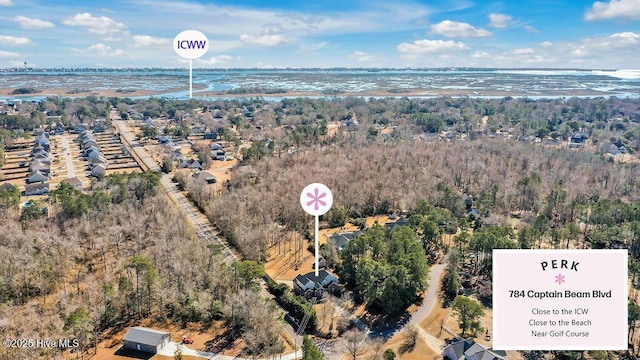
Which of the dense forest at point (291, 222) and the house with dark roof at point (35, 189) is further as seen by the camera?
the house with dark roof at point (35, 189)

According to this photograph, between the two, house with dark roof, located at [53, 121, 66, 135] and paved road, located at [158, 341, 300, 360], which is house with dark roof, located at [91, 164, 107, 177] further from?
paved road, located at [158, 341, 300, 360]

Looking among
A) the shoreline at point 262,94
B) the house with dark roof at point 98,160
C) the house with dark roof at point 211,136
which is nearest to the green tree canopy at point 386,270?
the house with dark roof at point 98,160

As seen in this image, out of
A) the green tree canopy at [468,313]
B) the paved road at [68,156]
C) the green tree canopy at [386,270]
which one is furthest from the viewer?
the paved road at [68,156]

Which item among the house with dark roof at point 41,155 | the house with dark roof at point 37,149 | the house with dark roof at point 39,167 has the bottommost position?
the house with dark roof at point 39,167

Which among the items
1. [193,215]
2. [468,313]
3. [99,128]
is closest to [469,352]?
[468,313]

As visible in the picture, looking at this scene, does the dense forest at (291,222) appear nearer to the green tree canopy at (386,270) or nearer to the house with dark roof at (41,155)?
the green tree canopy at (386,270)

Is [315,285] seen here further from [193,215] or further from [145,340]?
[193,215]

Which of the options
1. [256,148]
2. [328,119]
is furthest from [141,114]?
[256,148]
